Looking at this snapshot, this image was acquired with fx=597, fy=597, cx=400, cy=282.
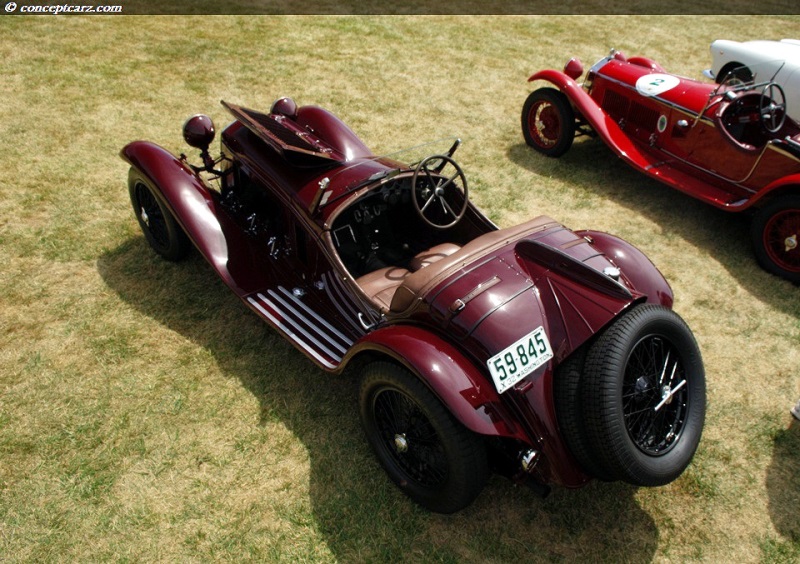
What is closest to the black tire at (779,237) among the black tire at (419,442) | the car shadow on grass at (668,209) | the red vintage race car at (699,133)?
the red vintage race car at (699,133)

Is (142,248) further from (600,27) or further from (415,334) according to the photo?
(600,27)

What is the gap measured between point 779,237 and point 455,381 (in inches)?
182

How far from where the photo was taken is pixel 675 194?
7.55 meters

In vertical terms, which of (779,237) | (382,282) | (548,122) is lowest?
(382,282)

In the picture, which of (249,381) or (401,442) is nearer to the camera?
(401,442)

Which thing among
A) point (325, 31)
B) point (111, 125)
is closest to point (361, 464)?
point (111, 125)

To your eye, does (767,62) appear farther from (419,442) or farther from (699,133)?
(419,442)

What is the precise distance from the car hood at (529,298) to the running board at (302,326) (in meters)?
1.10

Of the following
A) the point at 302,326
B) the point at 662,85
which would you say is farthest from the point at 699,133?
the point at 302,326

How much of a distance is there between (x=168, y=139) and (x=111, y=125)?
0.89 meters

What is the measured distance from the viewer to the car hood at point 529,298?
3.58 metres

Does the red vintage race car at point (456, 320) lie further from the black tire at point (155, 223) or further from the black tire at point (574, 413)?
the black tire at point (155, 223)

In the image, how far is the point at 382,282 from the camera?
4781 mm

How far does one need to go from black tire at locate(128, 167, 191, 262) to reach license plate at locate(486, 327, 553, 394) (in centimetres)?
349
